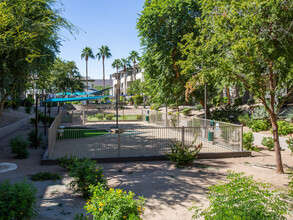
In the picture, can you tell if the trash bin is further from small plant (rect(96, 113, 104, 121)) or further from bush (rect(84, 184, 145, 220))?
small plant (rect(96, 113, 104, 121))

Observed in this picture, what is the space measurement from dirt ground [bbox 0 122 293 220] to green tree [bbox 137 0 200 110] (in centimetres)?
974

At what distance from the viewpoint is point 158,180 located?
8398 mm

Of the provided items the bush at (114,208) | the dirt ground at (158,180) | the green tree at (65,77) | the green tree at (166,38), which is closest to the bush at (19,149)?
the dirt ground at (158,180)

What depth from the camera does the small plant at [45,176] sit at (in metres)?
8.36

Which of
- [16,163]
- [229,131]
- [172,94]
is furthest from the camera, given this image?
[172,94]

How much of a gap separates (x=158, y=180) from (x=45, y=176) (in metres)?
3.72

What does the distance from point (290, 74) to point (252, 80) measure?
4.02 ft

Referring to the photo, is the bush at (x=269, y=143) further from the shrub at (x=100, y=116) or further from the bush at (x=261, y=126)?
the shrub at (x=100, y=116)

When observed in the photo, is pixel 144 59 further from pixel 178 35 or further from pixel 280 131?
pixel 280 131

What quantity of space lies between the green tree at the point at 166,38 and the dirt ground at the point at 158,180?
9.74 metres

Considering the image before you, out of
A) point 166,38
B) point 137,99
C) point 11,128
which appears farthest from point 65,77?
point 166,38

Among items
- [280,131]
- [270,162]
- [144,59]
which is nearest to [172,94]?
[144,59]

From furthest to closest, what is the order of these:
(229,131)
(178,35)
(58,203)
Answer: (178,35) < (229,131) < (58,203)

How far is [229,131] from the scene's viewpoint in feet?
41.4
